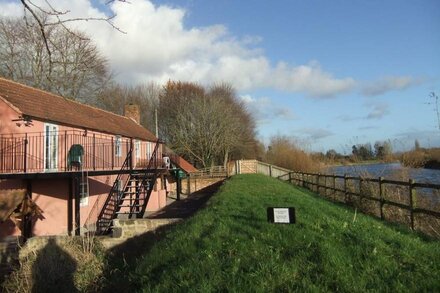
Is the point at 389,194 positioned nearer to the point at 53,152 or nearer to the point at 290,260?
the point at 290,260

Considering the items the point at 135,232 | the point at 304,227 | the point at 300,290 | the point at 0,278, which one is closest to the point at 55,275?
the point at 0,278

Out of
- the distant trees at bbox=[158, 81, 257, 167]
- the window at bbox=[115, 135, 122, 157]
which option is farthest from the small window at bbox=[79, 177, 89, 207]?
the distant trees at bbox=[158, 81, 257, 167]

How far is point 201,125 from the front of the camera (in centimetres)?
5734

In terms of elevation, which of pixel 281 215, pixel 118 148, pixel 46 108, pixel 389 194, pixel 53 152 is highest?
pixel 46 108

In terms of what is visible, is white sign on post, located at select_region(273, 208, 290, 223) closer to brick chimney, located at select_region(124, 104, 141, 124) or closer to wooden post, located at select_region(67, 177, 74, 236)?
wooden post, located at select_region(67, 177, 74, 236)

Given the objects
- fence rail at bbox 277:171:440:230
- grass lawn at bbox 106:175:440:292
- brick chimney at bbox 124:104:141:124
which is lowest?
grass lawn at bbox 106:175:440:292

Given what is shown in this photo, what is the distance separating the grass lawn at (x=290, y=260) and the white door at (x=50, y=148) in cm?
1188

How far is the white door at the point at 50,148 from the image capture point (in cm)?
1912

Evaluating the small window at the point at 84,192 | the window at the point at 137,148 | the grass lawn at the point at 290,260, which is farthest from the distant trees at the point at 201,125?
the grass lawn at the point at 290,260

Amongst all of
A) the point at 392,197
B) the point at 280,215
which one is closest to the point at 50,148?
the point at 392,197

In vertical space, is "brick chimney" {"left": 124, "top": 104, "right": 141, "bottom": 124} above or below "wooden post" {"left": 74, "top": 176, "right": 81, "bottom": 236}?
above

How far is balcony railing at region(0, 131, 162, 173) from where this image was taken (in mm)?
17812

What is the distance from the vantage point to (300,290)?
4719mm

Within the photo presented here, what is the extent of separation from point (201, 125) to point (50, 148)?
1514 inches
